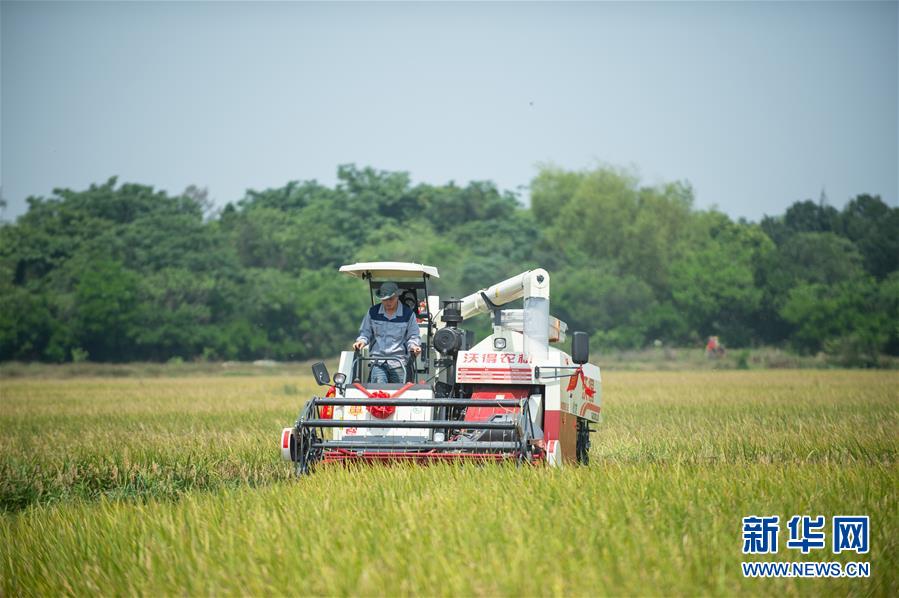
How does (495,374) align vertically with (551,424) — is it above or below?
above

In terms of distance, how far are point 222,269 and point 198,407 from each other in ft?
137

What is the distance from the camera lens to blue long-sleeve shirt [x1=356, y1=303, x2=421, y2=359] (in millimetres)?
13297

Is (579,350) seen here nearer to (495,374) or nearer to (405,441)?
(495,374)

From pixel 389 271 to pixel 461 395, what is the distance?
1727 mm

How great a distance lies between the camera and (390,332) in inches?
527

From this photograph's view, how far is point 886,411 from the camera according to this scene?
71.3 ft

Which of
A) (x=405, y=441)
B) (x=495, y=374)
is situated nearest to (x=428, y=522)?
(x=405, y=441)

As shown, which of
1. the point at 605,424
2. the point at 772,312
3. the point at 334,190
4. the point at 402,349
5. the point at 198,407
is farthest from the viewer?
the point at 334,190

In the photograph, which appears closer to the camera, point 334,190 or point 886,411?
point 886,411

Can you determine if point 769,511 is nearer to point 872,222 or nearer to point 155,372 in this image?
point 155,372

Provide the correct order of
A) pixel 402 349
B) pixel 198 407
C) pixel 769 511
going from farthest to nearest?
pixel 198 407 → pixel 402 349 → pixel 769 511

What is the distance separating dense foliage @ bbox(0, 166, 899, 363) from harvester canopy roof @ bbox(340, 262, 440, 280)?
43945mm

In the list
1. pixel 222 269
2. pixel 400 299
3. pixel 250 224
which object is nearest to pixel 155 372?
pixel 222 269

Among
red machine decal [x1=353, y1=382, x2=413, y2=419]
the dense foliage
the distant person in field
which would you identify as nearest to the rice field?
red machine decal [x1=353, y1=382, x2=413, y2=419]
